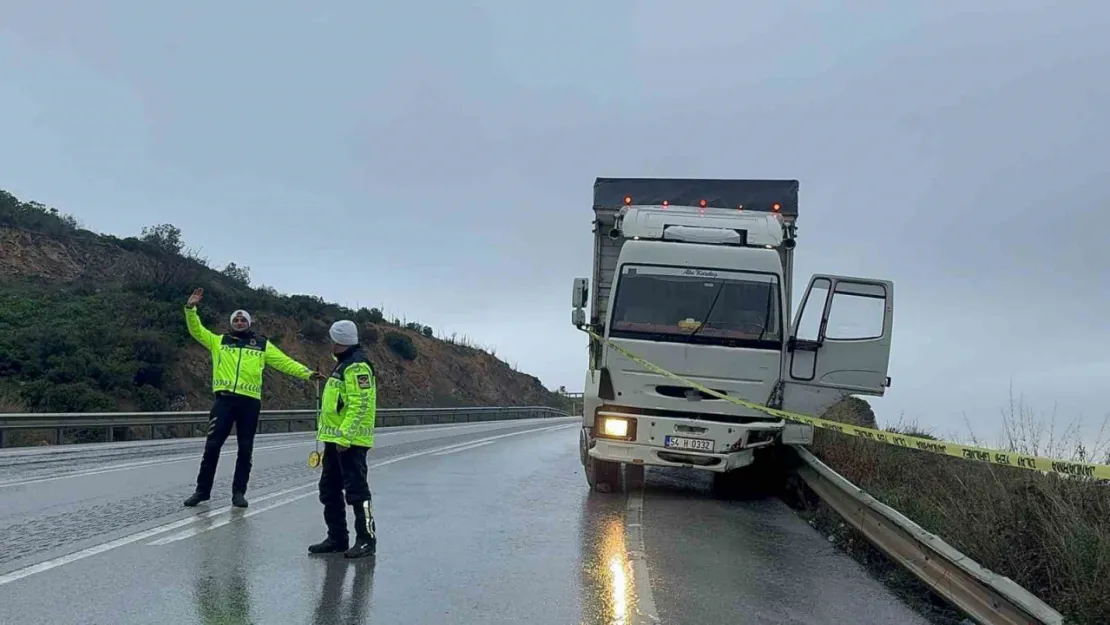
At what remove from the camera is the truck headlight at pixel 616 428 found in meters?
10.2

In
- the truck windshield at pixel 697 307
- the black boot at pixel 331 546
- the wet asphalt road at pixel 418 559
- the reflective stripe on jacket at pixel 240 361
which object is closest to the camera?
the wet asphalt road at pixel 418 559

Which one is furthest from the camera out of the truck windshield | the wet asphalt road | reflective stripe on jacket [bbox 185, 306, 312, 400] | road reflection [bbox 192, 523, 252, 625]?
the truck windshield

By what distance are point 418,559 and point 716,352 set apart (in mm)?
4456

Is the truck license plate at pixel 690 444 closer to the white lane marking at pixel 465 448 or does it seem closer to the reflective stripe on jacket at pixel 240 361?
the reflective stripe on jacket at pixel 240 361

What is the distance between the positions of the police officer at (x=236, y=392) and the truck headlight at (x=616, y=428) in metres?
3.20

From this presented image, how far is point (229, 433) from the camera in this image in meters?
9.32

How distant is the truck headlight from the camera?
33.6ft

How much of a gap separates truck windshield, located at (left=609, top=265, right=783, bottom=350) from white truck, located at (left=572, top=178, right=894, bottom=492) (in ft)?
0.04

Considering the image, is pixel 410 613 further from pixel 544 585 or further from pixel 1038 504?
pixel 1038 504

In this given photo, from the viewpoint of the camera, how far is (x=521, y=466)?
1432cm

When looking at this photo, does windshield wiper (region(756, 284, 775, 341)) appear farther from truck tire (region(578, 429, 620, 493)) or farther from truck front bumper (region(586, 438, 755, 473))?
truck tire (region(578, 429, 620, 493))

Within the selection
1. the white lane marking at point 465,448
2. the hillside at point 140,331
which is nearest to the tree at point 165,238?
the hillside at point 140,331

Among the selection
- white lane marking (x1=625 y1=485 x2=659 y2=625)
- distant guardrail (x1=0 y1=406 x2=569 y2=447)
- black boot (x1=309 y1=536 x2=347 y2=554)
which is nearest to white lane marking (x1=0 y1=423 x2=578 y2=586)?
black boot (x1=309 y1=536 x2=347 y2=554)

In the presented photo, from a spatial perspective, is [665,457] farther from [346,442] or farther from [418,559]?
[346,442]
